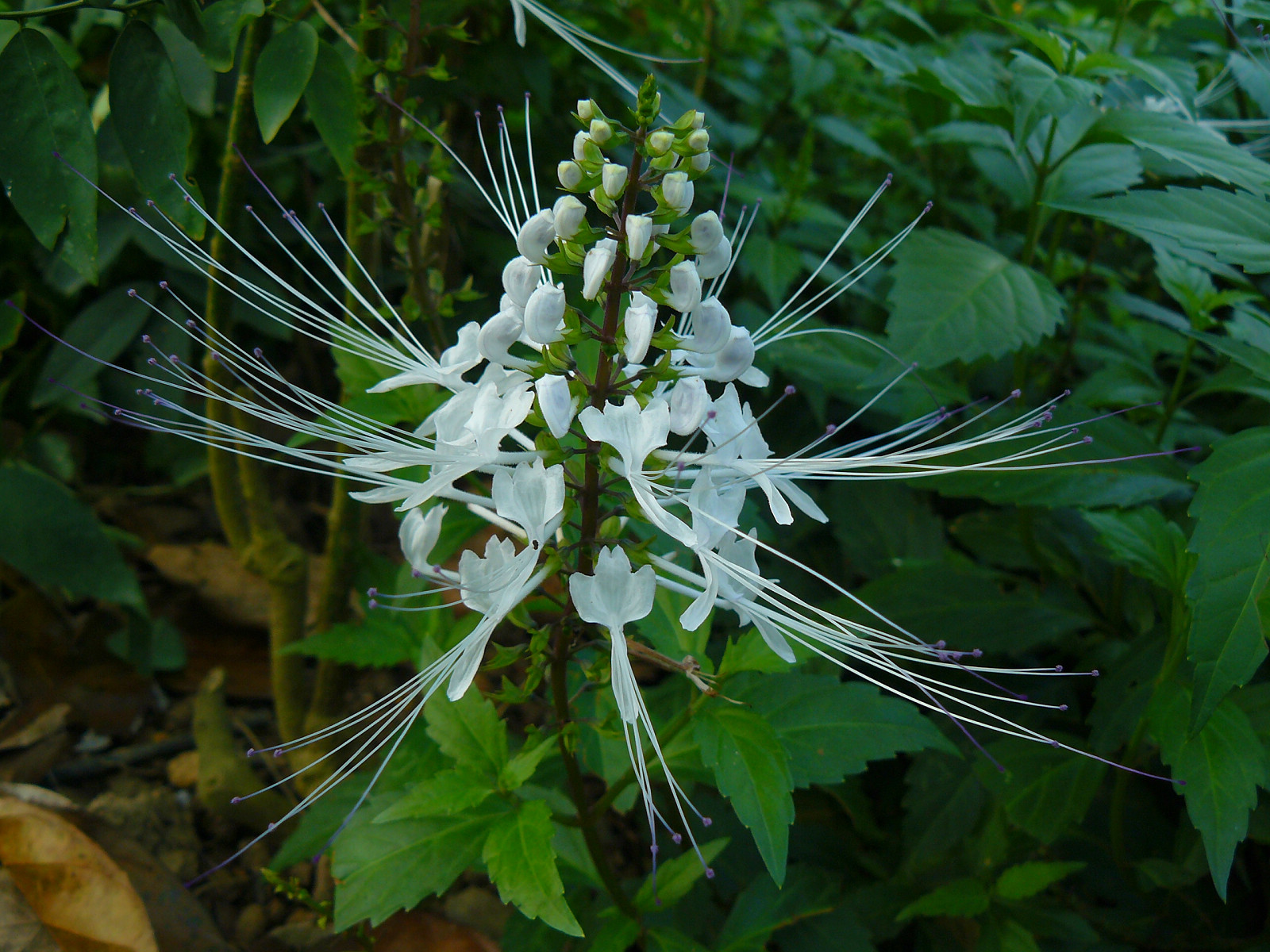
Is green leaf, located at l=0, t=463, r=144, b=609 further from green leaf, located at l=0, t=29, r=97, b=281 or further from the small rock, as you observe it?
green leaf, located at l=0, t=29, r=97, b=281

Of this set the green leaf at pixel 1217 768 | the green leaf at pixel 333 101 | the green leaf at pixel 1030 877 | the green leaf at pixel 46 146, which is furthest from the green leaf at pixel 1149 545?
the green leaf at pixel 46 146

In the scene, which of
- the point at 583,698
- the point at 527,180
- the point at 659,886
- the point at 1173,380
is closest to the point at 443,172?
the point at 527,180

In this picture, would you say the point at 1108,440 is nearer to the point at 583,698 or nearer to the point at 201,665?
the point at 583,698

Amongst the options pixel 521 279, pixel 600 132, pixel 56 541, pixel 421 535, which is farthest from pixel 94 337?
pixel 600 132

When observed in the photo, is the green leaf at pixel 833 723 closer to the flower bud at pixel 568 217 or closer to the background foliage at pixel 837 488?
the background foliage at pixel 837 488

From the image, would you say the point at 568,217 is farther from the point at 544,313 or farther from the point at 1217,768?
the point at 1217,768

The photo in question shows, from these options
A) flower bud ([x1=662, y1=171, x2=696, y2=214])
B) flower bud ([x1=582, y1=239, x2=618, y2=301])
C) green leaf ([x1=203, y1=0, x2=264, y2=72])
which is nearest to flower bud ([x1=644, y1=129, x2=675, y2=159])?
flower bud ([x1=662, y1=171, x2=696, y2=214])
